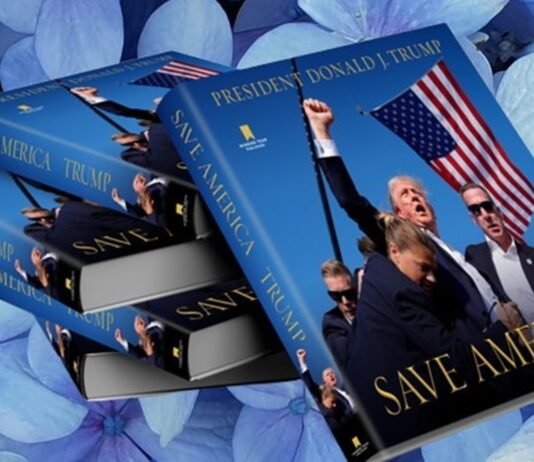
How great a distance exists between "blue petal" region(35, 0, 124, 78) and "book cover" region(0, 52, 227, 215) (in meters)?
0.10

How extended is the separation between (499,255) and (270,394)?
0.25m

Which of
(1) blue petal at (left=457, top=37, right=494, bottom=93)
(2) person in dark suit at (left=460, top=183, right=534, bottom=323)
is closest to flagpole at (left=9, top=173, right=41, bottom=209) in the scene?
(2) person in dark suit at (left=460, top=183, right=534, bottom=323)

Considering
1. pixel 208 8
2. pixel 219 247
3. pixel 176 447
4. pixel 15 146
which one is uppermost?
pixel 208 8

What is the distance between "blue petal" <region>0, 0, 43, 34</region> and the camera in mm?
1600

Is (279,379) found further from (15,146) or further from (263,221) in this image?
(15,146)

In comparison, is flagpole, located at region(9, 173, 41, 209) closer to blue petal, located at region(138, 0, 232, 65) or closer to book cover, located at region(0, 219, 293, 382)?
book cover, located at region(0, 219, 293, 382)

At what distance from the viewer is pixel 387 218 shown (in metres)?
1.26

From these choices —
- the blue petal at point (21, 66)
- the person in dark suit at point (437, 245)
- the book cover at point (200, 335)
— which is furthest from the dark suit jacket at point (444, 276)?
the blue petal at point (21, 66)

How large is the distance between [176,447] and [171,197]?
254 millimetres

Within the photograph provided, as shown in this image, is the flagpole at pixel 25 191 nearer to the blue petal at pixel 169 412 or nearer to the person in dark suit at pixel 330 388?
the blue petal at pixel 169 412

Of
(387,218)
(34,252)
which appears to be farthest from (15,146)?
(387,218)

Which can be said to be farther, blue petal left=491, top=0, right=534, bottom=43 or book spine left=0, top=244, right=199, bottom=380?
blue petal left=491, top=0, right=534, bottom=43

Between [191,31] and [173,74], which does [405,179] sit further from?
[191,31]

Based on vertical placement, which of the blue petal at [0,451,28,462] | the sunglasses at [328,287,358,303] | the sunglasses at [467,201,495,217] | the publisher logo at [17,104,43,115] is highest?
the publisher logo at [17,104,43,115]
